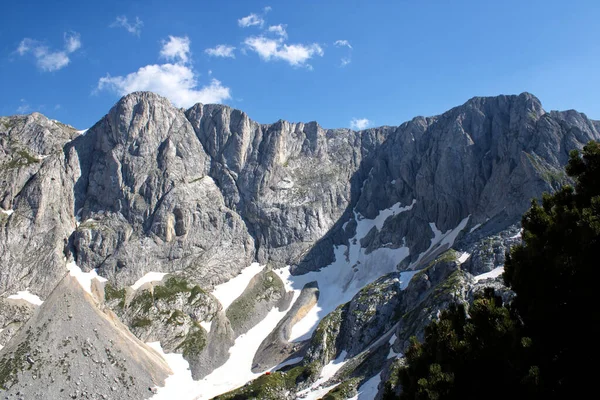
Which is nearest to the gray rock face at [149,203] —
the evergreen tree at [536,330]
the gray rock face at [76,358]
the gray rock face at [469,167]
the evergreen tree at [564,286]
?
the gray rock face at [76,358]

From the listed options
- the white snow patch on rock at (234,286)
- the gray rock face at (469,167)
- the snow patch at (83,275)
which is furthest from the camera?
the white snow patch on rock at (234,286)

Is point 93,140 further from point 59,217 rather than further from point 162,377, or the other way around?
point 162,377

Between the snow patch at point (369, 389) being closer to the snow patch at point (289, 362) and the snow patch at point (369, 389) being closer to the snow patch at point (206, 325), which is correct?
the snow patch at point (289, 362)

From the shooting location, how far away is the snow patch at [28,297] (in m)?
107

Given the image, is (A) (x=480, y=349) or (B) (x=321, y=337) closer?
(A) (x=480, y=349)

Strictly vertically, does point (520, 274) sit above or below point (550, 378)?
above

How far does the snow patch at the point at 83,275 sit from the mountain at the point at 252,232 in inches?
19.5

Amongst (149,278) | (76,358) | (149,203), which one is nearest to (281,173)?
(149,203)

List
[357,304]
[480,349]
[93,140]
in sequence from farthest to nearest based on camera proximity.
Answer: [93,140] < [357,304] < [480,349]

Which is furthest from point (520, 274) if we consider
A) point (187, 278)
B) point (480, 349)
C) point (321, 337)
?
point (187, 278)

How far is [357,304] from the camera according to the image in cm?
10394

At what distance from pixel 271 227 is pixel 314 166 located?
3609 centimetres

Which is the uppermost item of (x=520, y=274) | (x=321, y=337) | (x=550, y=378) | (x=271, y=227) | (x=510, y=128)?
(x=271, y=227)

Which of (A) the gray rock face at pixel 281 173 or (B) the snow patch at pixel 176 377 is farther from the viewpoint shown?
(A) the gray rock face at pixel 281 173
